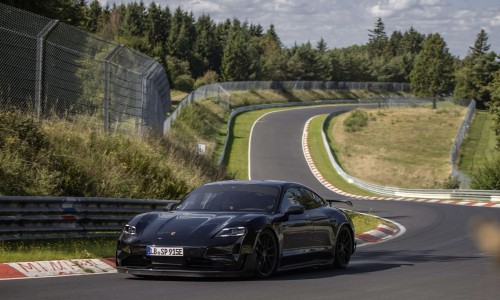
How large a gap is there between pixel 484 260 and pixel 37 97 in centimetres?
849

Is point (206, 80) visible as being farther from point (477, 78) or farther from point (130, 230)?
point (130, 230)

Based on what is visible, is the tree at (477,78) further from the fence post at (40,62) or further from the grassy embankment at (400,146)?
the fence post at (40,62)

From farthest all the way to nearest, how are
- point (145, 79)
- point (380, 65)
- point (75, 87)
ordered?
point (380, 65) < point (145, 79) < point (75, 87)

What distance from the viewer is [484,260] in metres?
15.0

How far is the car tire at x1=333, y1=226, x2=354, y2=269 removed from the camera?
1316 cm

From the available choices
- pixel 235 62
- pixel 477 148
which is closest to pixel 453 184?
pixel 477 148

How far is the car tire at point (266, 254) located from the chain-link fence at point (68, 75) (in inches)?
265

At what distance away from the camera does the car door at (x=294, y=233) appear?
11.7m

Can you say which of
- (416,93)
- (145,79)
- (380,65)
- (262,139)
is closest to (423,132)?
(262,139)

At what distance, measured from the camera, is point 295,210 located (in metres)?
11.8

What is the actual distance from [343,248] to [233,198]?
229cm

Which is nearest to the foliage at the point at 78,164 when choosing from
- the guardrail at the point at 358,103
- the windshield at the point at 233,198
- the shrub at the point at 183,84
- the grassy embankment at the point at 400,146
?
the windshield at the point at 233,198

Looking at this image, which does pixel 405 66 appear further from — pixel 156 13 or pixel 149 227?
pixel 149 227

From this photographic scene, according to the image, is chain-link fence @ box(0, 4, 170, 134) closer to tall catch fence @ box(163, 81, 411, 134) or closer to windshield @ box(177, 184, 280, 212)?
windshield @ box(177, 184, 280, 212)
